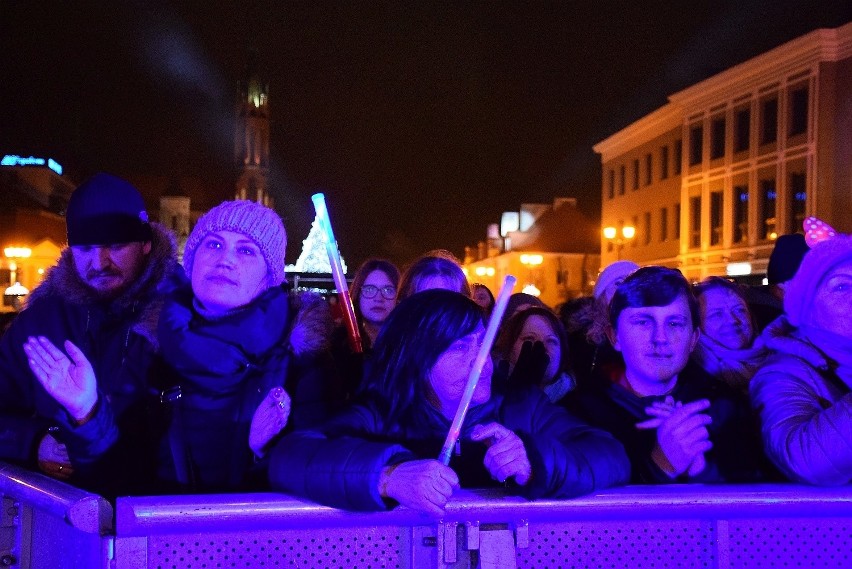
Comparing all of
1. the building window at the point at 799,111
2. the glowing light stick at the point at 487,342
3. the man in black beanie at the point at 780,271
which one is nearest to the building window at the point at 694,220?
the building window at the point at 799,111

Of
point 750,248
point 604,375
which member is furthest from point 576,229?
point 604,375

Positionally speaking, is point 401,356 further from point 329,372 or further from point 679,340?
point 679,340

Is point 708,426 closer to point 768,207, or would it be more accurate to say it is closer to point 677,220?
point 768,207

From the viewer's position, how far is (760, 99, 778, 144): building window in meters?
31.2

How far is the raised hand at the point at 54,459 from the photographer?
2.86 metres

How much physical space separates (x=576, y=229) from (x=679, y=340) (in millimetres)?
50081

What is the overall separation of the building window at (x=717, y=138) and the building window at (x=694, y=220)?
199 cm

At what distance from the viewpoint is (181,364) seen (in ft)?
9.34

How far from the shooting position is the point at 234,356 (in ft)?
9.30

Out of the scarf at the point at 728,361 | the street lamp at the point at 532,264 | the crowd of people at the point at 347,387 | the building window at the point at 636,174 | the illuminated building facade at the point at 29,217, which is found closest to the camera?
the crowd of people at the point at 347,387

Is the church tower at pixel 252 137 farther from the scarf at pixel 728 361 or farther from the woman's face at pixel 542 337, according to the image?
the scarf at pixel 728 361

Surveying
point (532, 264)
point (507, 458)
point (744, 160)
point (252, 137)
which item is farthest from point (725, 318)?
point (252, 137)

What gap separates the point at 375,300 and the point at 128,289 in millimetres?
1812

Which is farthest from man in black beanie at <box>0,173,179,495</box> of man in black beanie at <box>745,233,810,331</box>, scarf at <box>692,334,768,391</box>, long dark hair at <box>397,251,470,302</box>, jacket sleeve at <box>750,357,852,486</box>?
man in black beanie at <box>745,233,810,331</box>
